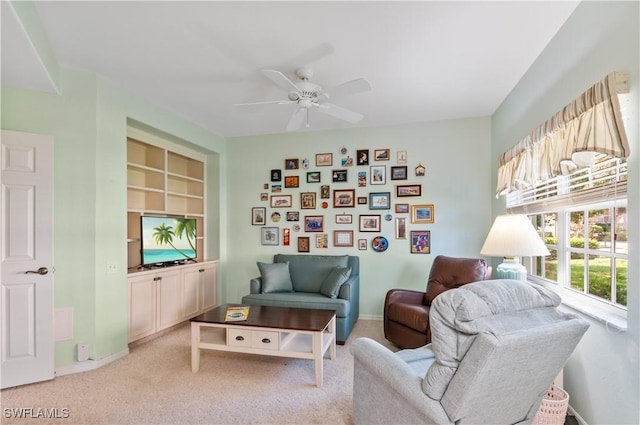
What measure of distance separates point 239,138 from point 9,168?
2.67 m

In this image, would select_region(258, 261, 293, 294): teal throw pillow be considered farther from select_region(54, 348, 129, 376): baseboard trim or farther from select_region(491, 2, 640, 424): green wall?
select_region(491, 2, 640, 424): green wall

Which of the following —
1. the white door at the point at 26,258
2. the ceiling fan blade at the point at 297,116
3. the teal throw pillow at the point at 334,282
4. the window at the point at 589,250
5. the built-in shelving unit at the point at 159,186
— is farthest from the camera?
the built-in shelving unit at the point at 159,186

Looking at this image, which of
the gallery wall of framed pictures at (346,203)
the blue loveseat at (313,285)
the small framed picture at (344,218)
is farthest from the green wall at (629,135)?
the small framed picture at (344,218)

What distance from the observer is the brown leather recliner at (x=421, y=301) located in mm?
2709

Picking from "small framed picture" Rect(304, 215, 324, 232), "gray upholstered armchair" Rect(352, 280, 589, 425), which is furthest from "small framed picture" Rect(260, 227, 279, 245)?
"gray upholstered armchair" Rect(352, 280, 589, 425)

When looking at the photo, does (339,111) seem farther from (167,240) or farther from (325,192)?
(167,240)

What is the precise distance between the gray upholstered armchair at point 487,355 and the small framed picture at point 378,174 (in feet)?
8.82

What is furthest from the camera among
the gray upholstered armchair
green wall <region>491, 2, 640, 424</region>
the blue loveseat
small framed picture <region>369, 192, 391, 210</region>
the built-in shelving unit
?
small framed picture <region>369, 192, 391, 210</region>

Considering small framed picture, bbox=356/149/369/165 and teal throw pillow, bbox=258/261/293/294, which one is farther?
small framed picture, bbox=356/149/369/165

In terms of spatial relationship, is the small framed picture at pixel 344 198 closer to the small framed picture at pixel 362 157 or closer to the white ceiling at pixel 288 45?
the small framed picture at pixel 362 157

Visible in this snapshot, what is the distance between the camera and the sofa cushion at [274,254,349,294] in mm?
3701

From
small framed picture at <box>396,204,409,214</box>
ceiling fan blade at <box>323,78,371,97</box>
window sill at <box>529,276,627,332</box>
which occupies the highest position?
ceiling fan blade at <box>323,78,371,97</box>

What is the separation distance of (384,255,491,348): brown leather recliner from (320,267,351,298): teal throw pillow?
1.77ft

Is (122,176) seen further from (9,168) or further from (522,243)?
(522,243)
